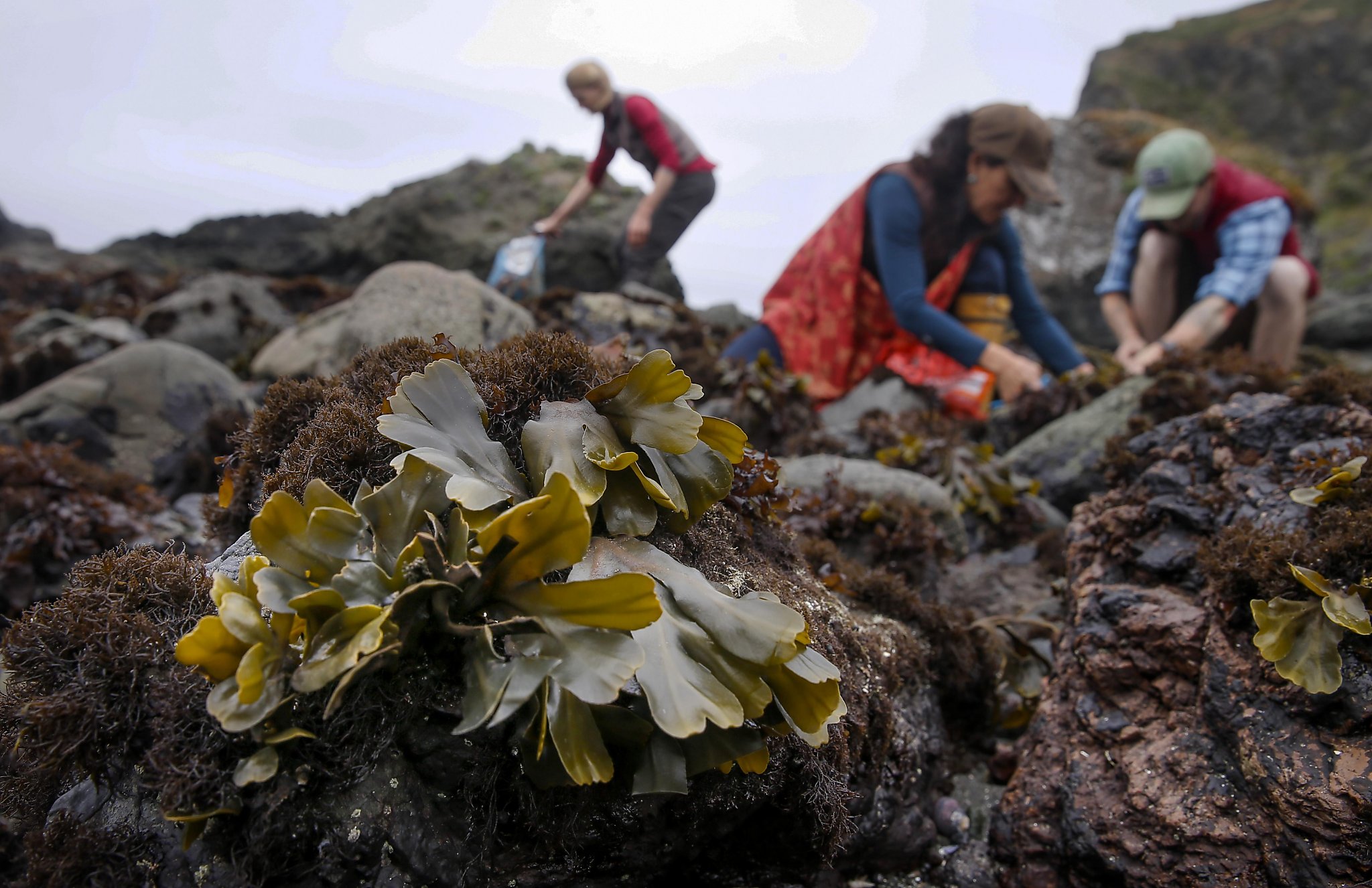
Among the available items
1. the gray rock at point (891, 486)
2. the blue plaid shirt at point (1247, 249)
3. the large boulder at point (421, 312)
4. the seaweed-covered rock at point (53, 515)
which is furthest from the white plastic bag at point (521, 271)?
the blue plaid shirt at point (1247, 249)

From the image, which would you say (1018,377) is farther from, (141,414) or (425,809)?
(141,414)

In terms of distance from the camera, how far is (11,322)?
8188mm

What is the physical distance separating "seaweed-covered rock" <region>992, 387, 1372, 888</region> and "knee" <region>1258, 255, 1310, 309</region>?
4.03m

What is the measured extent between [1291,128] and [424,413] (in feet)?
104

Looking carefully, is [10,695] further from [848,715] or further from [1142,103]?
[1142,103]

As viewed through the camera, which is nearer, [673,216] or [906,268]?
[906,268]

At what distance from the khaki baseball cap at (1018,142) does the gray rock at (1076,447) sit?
4.51 feet

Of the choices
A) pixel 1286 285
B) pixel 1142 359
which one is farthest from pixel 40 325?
pixel 1286 285

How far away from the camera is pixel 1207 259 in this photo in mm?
5809

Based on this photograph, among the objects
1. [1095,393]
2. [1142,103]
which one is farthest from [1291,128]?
[1095,393]

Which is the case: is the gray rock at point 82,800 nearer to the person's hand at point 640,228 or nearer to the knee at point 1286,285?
the person's hand at point 640,228

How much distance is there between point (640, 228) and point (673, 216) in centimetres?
29

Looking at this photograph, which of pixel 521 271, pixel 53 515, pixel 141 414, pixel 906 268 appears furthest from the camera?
pixel 521 271

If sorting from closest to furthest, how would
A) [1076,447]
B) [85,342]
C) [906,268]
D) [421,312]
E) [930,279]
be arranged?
[1076,447]
[421,312]
[906,268]
[930,279]
[85,342]
